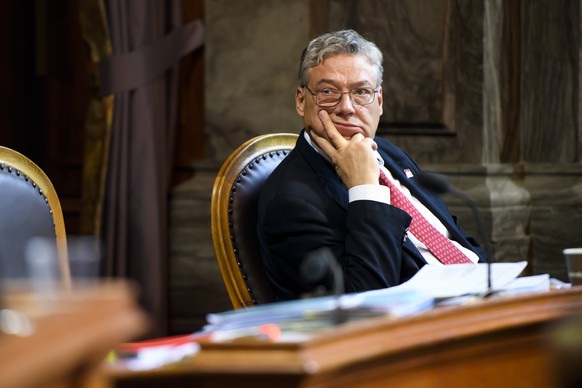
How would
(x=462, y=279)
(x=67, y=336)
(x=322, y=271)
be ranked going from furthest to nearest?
(x=462, y=279) → (x=322, y=271) → (x=67, y=336)

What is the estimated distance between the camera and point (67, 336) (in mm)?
1044

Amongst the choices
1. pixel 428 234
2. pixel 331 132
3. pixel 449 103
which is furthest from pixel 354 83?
pixel 449 103

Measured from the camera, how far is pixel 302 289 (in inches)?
116

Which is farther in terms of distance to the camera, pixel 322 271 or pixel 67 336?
pixel 322 271

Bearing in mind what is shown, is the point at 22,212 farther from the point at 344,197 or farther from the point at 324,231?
the point at 344,197

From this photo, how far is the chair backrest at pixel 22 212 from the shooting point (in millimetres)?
→ 2504

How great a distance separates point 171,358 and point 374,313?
0.35m

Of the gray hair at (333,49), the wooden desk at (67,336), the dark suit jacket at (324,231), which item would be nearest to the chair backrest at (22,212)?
the dark suit jacket at (324,231)

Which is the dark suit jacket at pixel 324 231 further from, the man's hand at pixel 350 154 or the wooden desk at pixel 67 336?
the wooden desk at pixel 67 336

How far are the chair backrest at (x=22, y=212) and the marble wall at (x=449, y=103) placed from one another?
2125mm

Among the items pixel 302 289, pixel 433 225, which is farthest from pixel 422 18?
pixel 302 289

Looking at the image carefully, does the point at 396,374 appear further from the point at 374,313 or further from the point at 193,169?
the point at 193,169

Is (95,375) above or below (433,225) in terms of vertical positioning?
below

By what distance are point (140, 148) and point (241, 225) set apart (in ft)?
6.05
